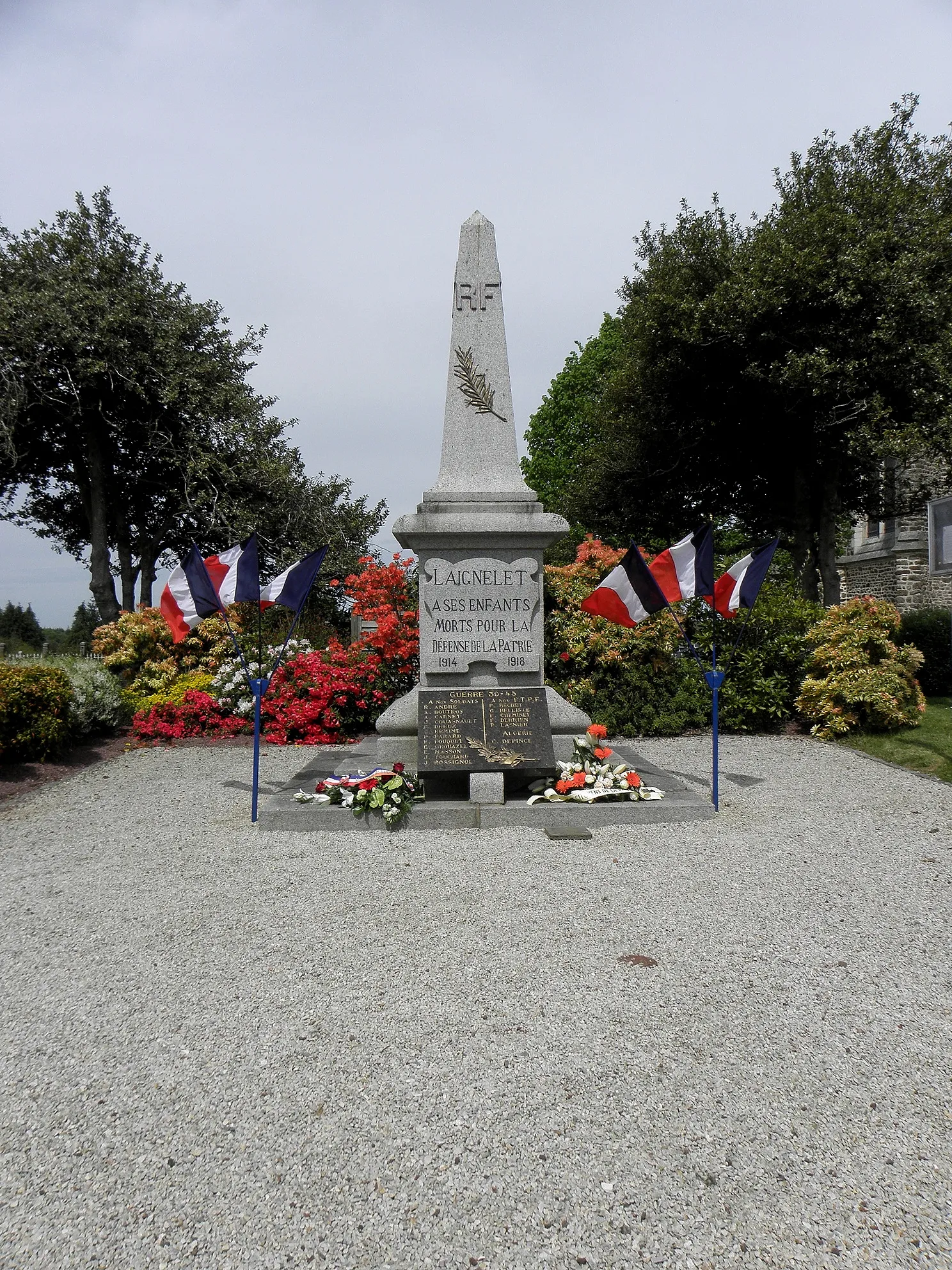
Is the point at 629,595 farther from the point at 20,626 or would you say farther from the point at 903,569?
the point at 20,626

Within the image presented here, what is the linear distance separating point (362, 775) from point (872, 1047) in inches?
161

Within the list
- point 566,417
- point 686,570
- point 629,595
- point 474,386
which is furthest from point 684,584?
point 566,417

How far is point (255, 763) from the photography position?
555 cm

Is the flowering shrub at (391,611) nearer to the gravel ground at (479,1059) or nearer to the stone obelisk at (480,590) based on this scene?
the stone obelisk at (480,590)

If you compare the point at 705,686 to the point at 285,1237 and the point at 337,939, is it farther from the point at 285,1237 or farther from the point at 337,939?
the point at 285,1237

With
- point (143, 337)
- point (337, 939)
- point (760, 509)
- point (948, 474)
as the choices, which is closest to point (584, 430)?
point (760, 509)

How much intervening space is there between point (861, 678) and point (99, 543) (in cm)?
1553

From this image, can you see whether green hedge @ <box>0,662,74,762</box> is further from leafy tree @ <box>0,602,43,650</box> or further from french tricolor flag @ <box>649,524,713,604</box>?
leafy tree @ <box>0,602,43,650</box>

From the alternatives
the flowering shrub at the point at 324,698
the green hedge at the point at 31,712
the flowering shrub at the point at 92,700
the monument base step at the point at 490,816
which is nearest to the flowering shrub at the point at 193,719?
the flowering shrub at the point at 92,700

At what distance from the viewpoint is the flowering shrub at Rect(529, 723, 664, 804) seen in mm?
5566

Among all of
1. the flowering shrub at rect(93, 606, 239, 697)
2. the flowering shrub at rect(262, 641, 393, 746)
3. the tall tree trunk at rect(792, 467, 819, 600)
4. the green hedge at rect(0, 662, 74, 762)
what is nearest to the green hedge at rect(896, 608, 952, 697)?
the tall tree trunk at rect(792, 467, 819, 600)

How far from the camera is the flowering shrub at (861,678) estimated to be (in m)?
9.10

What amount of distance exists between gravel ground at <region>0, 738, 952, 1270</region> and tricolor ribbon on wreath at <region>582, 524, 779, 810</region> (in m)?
1.93

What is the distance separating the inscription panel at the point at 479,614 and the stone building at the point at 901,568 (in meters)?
19.3
